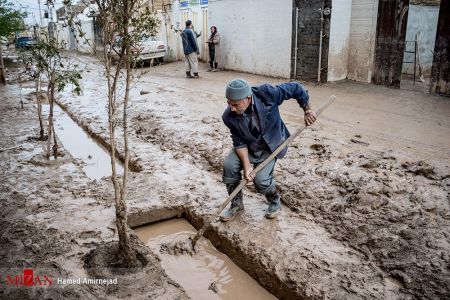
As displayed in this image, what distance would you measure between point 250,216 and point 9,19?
1764 cm

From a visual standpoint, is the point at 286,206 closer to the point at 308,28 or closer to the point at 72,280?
the point at 72,280

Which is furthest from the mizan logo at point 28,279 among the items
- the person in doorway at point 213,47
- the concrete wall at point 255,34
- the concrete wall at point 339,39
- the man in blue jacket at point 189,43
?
the person in doorway at point 213,47

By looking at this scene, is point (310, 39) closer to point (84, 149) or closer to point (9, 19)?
point (84, 149)

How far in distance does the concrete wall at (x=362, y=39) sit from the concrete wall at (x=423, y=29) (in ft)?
7.93

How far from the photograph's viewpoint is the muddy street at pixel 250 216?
2.92 meters

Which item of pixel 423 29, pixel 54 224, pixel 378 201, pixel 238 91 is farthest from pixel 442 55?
pixel 54 224

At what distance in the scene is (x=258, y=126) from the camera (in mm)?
3412

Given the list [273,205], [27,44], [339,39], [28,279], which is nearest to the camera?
[28,279]

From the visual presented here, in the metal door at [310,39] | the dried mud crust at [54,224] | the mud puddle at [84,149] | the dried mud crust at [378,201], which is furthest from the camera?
the metal door at [310,39]

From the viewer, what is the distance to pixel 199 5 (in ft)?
52.2

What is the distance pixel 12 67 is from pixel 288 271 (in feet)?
69.7

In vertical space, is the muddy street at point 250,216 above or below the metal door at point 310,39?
below

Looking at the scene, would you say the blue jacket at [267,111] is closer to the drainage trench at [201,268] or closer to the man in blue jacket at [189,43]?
the drainage trench at [201,268]

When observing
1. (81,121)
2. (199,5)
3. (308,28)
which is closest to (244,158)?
(81,121)
